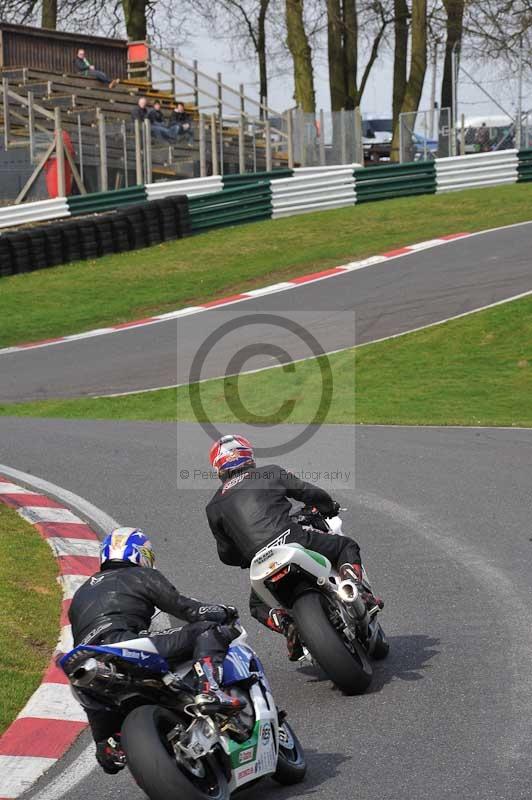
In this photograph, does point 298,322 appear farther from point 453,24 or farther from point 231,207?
point 453,24

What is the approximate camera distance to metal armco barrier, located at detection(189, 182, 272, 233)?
91.0ft

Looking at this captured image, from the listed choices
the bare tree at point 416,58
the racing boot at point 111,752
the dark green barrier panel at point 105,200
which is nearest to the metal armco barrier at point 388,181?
the dark green barrier panel at point 105,200

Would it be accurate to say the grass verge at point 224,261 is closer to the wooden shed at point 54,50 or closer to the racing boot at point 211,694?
the wooden shed at point 54,50

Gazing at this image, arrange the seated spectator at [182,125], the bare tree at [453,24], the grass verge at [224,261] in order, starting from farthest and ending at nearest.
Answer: the bare tree at [453,24]
the seated spectator at [182,125]
the grass verge at [224,261]

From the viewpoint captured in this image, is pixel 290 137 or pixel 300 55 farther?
pixel 300 55

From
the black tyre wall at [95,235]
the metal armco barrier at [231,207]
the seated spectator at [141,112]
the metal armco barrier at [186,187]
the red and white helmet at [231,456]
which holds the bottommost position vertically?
the red and white helmet at [231,456]

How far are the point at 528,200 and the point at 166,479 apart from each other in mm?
19785

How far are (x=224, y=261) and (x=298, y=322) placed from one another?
18.7ft

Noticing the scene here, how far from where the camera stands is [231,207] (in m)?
28.5

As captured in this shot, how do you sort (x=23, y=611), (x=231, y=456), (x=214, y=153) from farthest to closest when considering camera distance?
(x=214, y=153) < (x=23, y=611) < (x=231, y=456)

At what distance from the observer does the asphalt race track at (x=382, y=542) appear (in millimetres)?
5277

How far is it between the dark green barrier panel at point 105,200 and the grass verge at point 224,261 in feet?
4.51

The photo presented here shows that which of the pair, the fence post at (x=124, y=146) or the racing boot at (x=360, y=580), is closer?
the racing boot at (x=360, y=580)

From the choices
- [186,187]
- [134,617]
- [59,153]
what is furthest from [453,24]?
[134,617]
